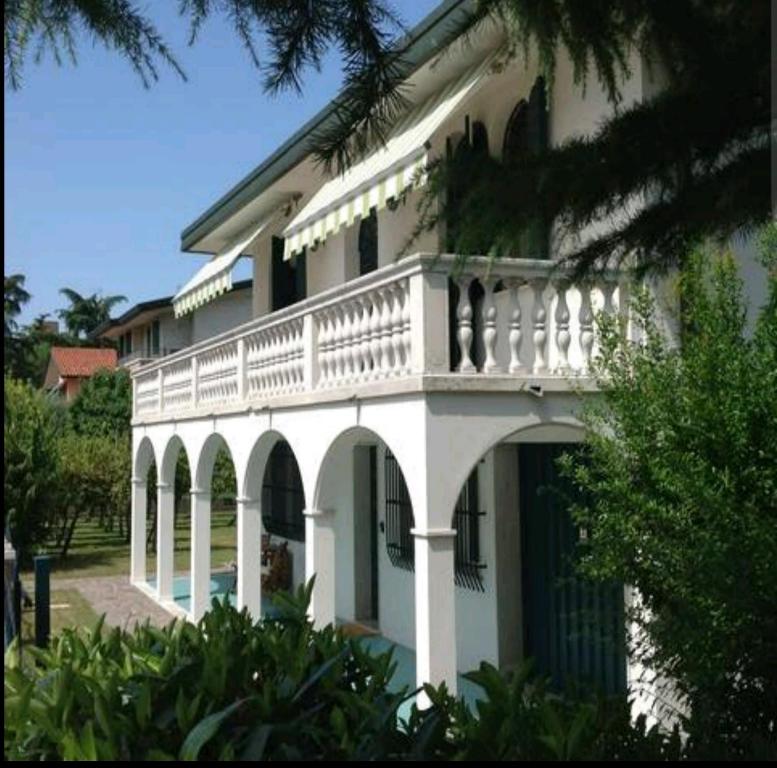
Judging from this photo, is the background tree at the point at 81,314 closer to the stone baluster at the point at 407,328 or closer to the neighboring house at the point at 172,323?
the neighboring house at the point at 172,323

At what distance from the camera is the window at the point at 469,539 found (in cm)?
1344

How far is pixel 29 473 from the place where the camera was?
874 inches

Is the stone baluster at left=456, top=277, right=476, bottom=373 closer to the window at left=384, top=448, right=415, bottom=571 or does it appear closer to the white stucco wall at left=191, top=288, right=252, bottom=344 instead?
the window at left=384, top=448, right=415, bottom=571

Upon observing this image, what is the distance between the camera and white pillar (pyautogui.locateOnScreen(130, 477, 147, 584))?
2197 cm

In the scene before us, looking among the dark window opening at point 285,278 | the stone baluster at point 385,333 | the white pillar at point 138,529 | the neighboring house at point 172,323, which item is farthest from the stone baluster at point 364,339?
the neighboring house at point 172,323

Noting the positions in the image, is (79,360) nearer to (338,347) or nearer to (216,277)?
(216,277)

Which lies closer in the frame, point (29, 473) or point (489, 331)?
point (489, 331)

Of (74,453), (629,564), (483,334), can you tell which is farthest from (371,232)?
(74,453)

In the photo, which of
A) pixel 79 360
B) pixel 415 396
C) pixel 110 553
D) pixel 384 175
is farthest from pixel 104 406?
pixel 415 396

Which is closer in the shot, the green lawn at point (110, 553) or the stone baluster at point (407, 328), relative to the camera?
the stone baluster at point (407, 328)

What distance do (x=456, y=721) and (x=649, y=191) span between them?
→ 262 centimetres

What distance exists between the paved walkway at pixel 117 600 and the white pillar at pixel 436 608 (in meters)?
8.54

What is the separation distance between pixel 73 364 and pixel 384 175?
200 feet

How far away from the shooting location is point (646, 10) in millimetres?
3859
